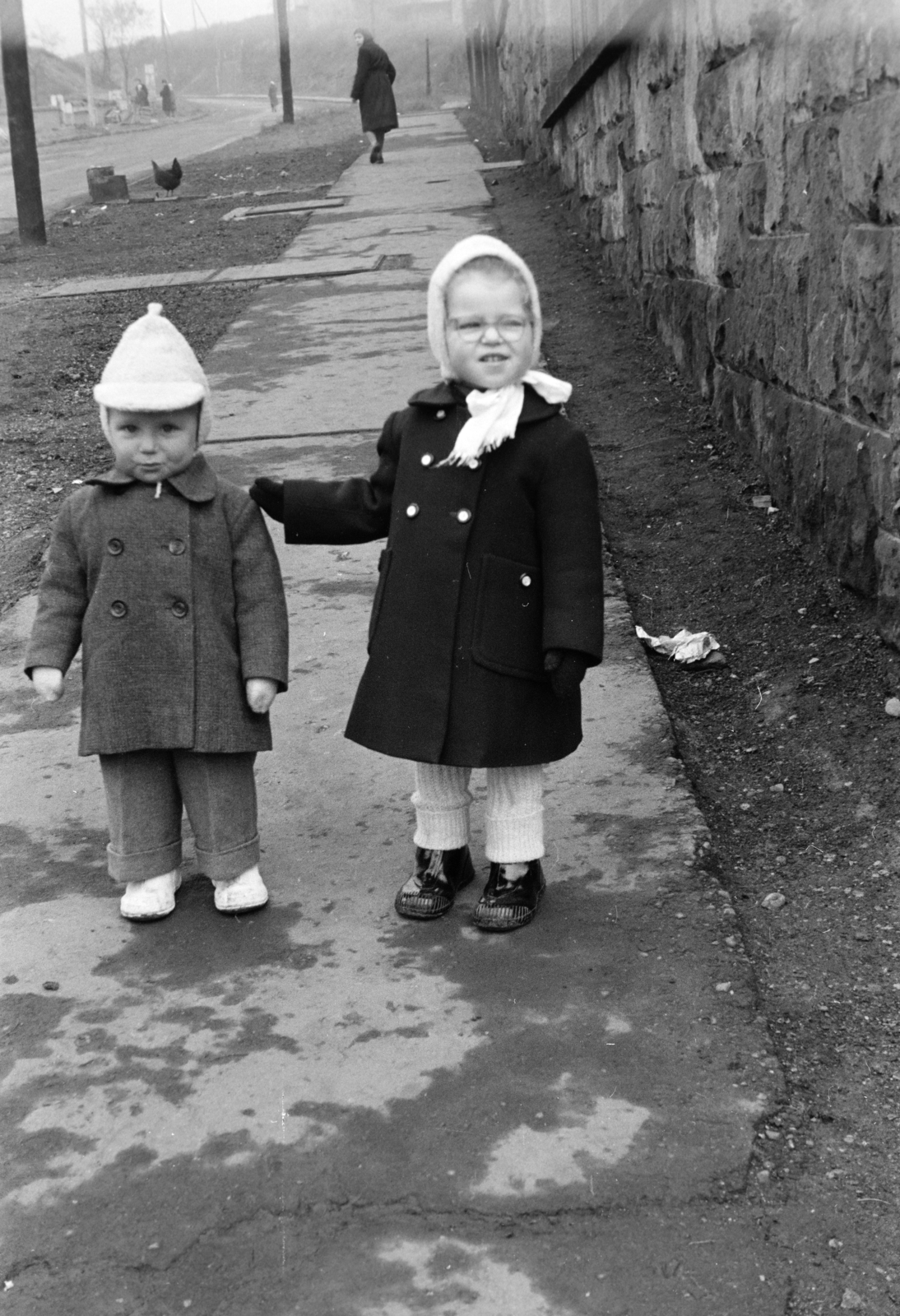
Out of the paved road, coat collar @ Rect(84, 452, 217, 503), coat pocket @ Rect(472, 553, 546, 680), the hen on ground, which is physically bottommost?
coat pocket @ Rect(472, 553, 546, 680)

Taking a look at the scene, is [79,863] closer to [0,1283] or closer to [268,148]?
[0,1283]

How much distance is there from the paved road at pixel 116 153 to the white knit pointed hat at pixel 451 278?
40.0 feet

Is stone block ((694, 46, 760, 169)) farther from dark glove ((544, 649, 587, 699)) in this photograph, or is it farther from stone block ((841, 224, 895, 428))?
dark glove ((544, 649, 587, 699))

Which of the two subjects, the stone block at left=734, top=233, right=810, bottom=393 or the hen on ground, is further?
the hen on ground

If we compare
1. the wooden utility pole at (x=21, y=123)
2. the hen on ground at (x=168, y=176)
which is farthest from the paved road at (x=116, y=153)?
the wooden utility pole at (x=21, y=123)

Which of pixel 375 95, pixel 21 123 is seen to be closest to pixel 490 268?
pixel 21 123

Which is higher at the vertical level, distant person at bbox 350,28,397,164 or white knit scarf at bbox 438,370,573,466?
distant person at bbox 350,28,397,164

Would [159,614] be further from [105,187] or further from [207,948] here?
[105,187]

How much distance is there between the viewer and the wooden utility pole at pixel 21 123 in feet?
37.0

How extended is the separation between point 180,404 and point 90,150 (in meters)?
27.3

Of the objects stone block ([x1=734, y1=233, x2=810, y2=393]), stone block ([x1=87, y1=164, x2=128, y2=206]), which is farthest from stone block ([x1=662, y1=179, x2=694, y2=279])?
stone block ([x1=87, y1=164, x2=128, y2=206])

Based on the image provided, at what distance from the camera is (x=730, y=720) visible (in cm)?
339

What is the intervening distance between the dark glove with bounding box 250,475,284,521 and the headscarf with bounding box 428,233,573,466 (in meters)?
0.34

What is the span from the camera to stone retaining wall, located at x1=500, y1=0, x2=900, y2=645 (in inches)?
127
